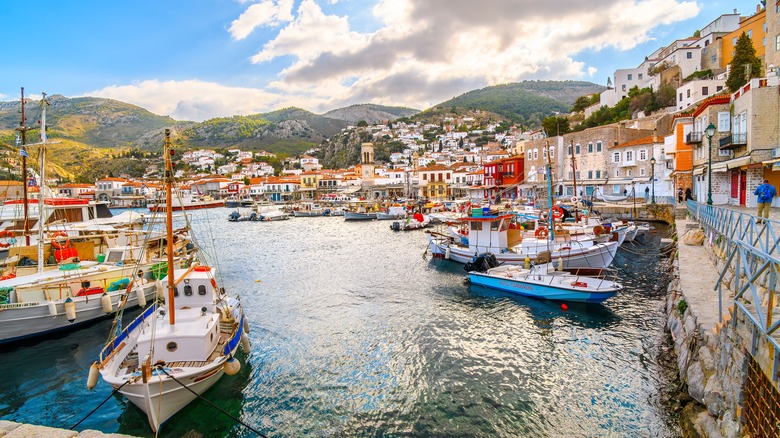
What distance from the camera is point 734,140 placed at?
23141mm

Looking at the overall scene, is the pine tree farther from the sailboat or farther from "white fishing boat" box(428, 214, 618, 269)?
the sailboat

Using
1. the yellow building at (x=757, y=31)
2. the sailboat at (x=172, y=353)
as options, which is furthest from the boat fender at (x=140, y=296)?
the yellow building at (x=757, y=31)

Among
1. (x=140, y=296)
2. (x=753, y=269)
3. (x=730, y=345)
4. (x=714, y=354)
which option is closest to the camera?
(x=730, y=345)

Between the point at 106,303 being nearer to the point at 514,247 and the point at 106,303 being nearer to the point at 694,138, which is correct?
the point at 514,247

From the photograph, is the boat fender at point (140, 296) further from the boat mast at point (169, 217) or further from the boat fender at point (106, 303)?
the boat mast at point (169, 217)

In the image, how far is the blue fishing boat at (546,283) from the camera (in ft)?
52.5

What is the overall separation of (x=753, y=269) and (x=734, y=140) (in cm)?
2077

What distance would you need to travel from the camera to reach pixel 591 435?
8359 mm

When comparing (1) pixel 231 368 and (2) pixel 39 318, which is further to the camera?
(2) pixel 39 318

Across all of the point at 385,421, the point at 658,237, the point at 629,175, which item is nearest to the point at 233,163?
the point at 629,175

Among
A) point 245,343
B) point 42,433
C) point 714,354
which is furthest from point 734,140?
point 42,433

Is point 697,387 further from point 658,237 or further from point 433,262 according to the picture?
point 658,237

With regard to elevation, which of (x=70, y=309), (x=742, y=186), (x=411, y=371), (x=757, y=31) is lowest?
(x=411, y=371)

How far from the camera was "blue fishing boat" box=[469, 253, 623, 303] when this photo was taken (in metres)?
16.0
